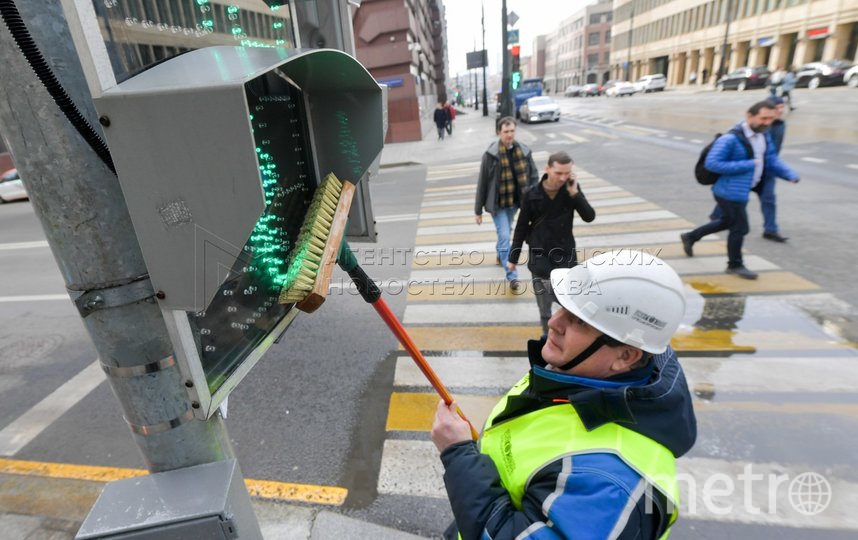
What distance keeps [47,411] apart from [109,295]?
4240mm

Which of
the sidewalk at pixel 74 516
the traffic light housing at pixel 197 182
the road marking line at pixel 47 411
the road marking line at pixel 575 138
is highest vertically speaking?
the traffic light housing at pixel 197 182

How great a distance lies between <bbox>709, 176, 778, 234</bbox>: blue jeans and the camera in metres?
6.38

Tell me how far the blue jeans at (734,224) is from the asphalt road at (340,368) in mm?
770

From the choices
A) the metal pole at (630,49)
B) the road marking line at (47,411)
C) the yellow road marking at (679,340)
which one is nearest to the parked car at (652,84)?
the metal pole at (630,49)

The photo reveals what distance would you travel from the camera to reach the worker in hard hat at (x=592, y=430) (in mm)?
1237

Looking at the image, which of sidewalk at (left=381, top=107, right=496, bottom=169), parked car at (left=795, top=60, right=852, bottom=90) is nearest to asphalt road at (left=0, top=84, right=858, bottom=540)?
sidewalk at (left=381, top=107, right=496, bottom=169)

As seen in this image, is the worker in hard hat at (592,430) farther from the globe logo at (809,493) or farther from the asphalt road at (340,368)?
the globe logo at (809,493)

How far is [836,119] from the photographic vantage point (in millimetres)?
17422

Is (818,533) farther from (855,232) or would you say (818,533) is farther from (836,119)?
(836,119)

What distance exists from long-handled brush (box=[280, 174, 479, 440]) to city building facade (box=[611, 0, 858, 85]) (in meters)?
53.8

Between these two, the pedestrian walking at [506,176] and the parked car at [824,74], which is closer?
the pedestrian walking at [506,176]

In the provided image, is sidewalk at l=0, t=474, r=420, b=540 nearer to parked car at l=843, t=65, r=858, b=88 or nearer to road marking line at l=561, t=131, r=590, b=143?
road marking line at l=561, t=131, r=590, b=143

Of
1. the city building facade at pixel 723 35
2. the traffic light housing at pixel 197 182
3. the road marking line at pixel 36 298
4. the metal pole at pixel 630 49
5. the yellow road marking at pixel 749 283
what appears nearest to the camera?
the traffic light housing at pixel 197 182

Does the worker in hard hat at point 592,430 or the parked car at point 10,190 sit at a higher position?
the worker in hard hat at point 592,430
